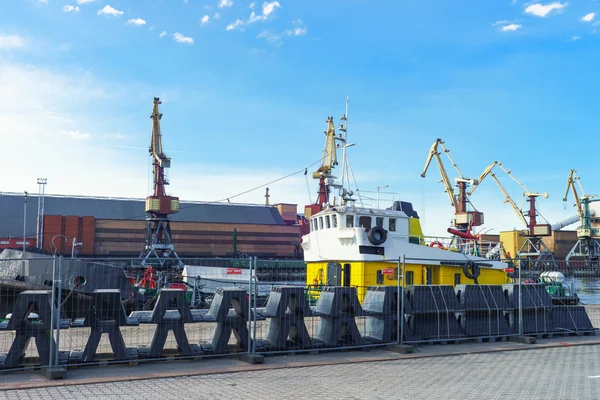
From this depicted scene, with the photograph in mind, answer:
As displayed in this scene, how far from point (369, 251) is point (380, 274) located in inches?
39.0

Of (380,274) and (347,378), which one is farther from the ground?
(380,274)

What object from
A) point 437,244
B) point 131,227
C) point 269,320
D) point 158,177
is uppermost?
point 158,177

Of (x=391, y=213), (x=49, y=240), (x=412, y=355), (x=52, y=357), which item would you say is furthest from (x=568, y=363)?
(x=49, y=240)

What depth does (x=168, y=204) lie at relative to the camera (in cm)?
5941

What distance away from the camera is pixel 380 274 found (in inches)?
802

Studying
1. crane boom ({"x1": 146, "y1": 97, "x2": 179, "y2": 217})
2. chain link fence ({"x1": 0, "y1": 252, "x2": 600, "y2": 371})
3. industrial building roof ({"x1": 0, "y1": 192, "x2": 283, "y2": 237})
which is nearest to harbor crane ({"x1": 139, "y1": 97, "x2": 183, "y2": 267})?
crane boom ({"x1": 146, "y1": 97, "x2": 179, "y2": 217})

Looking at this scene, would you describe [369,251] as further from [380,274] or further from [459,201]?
[459,201]

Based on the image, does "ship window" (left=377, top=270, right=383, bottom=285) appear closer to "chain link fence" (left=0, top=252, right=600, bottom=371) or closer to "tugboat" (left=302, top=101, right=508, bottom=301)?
"tugboat" (left=302, top=101, right=508, bottom=301)

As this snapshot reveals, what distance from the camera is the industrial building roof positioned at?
82.6 metres

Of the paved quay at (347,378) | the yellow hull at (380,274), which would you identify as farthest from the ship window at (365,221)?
the paved quay at (347,378)

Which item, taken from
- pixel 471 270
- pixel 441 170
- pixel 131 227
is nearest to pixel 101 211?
pixel 131 227

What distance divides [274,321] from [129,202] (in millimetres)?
85586

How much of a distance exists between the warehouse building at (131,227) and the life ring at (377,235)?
193ft

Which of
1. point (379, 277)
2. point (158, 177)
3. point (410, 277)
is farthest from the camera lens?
point (158, 177)
